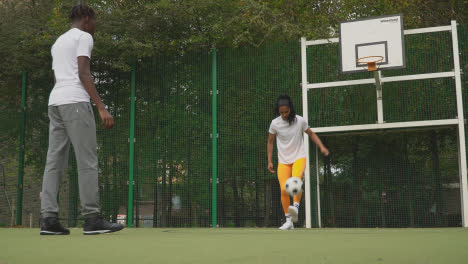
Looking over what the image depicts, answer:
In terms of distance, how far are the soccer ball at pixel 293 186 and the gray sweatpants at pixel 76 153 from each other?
245 cm

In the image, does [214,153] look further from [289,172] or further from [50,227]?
[50,227]

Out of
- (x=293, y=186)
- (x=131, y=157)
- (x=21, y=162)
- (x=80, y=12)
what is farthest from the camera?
(x=21, y=162)

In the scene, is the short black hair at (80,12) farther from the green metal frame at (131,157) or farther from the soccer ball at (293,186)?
the green metal frame at (131,157)

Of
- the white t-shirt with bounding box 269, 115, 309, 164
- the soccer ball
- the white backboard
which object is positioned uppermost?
the white backboard

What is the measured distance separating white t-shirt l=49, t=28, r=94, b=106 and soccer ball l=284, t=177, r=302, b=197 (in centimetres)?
264

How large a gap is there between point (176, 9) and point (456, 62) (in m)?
5.25

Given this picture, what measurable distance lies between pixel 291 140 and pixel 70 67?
9.76 ft

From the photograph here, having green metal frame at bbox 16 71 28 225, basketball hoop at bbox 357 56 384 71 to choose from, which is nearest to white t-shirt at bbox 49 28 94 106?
basketball hoop at bbox 357 56 384 71

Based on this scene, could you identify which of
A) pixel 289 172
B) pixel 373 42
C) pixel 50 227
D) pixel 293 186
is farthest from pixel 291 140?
pixel 373 42

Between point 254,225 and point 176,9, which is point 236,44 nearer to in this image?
point 176,9

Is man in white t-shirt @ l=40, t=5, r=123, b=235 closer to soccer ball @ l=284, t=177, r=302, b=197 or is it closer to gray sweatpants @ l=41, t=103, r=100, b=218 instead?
gray sweatpants @ l=41, t=103, r=100, b=218

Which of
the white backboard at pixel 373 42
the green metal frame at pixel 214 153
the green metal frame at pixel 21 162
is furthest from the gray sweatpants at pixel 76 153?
the green metal frame at pixel 21 162

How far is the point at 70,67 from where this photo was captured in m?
4.48

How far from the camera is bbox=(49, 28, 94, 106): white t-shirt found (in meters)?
4.43
